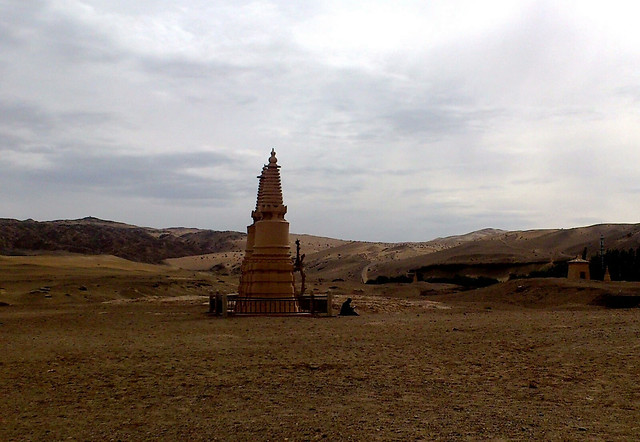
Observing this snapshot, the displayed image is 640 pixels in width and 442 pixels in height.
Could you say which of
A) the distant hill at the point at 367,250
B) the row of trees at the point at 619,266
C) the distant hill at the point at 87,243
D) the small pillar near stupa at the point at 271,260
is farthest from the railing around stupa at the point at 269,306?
the distant hill at the point at 87,243

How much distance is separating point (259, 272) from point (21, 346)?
405 inches

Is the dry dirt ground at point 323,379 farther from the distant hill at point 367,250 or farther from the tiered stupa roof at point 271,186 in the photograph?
the distant hill at point 367,250

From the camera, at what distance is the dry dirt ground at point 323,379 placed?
7.54 meters

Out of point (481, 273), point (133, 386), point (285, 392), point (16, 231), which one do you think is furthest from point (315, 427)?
point (16, 231)

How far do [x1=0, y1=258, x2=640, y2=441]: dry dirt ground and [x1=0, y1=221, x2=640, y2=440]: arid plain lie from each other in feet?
0.10

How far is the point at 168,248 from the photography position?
350 ft

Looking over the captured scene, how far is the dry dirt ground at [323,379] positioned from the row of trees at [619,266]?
20847 mm

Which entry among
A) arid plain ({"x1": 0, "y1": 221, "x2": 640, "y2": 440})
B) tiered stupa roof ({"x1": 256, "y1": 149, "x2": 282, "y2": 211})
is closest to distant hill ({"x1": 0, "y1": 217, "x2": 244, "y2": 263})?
tiered stupa roof ({"x1": 256, "y1": 149, "x2": 282, "y2": 211})

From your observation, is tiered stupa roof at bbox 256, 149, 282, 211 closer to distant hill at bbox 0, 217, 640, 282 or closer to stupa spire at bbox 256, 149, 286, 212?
stupa spire at bbox 256, 149, 286, 212

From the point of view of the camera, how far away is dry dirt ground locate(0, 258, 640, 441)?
754 centimetres

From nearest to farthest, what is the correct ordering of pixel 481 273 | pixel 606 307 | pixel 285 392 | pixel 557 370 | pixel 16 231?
pixel 285 392 → pixel 557 370 → pixel 606 307 → pixel 481 273 → pixel 16 231

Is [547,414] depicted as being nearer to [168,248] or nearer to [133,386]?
[133,386]

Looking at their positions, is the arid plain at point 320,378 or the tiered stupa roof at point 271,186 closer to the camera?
the arid plain at point 320,378

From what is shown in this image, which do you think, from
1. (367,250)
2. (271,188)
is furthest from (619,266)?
(367,250)
